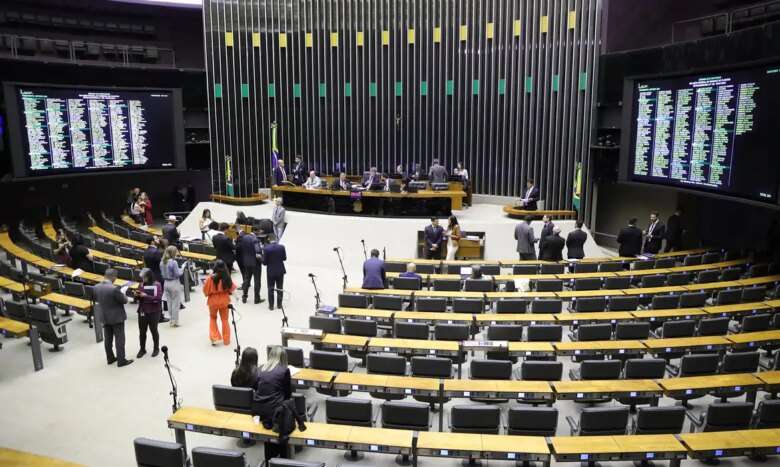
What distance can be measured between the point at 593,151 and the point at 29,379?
14.1m

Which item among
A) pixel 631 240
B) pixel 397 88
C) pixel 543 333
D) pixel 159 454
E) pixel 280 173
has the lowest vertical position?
pixel 159 454

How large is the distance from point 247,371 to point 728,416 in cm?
470

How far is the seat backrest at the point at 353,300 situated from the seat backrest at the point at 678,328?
4.17 m

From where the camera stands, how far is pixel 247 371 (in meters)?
5.52

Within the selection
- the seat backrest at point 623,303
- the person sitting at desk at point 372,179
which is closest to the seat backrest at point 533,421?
the seat backrest at point 623,303

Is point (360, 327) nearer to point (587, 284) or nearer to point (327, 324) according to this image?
point (327, 324)

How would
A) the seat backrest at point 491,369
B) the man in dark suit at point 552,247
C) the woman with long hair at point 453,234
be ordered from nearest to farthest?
the seat backrest at point 491,369
the man in dark suit at point 552,247
the woman with long hair at point 453,234

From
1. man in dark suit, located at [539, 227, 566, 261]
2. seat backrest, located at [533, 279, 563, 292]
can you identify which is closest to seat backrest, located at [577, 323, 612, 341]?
seat backrest, located at [533, 279, 563, 292]

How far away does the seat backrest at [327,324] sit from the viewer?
7711 millimetres

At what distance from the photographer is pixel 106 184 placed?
18609 millimetres

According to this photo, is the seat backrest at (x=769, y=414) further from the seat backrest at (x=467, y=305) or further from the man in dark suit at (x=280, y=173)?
the man in dark suit at (x=280, y=173)

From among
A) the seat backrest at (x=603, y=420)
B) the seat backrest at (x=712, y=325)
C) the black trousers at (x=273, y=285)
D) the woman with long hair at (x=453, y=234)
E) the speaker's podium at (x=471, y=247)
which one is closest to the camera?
the seat backrest at (x=603, y=420)

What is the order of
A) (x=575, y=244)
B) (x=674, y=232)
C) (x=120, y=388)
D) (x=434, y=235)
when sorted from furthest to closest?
(x=674, y=232), (x=434, y=235), (x=575, y=244), (x=120, y=388)

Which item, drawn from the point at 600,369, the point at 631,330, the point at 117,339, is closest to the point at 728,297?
the point at 631,330
